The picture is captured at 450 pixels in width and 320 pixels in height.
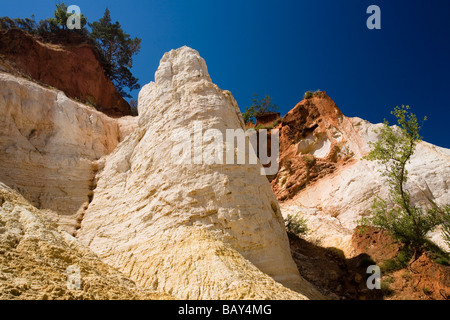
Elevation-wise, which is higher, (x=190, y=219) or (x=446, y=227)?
(x=446, y=227)

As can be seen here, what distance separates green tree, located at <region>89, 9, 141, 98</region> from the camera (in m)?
31.2

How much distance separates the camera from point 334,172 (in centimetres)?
2025

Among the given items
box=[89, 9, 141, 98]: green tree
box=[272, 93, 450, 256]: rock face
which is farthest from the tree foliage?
box=[272, 93, 450, 256]: rock face

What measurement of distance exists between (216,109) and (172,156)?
2527mm

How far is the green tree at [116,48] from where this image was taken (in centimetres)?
3120

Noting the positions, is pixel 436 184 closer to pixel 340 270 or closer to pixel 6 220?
pixel 340 270

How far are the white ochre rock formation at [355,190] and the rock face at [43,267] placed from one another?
34.8 ft

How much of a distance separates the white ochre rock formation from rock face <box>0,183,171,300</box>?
10595 millimetres

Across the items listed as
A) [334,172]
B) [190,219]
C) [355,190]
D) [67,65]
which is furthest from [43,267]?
[67,65]

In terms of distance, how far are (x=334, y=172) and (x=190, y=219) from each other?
572 inches

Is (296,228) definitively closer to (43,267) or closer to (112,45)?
(43,267)

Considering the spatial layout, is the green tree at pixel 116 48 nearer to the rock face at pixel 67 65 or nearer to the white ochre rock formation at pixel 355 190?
the rock face at pixel 67 65

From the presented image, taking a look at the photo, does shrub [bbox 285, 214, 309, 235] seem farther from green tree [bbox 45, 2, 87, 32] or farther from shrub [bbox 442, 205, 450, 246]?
green tree [bbox 45, 2, 87, 32]
